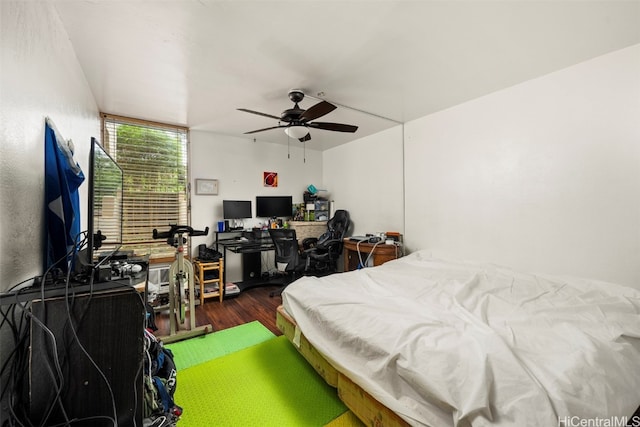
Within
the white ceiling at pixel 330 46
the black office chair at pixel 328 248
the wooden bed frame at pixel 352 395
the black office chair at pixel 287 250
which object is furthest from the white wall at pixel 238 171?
the wooden bed frame at pixel 352 395

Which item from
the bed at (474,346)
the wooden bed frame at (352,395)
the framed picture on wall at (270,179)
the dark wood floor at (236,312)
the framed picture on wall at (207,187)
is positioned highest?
the framed picture on wall at (270,179)

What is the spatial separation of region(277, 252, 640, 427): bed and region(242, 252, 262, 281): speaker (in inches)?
91.7

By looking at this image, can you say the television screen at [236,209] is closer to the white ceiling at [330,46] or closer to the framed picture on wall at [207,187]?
the framed picture on wall at [207,187]

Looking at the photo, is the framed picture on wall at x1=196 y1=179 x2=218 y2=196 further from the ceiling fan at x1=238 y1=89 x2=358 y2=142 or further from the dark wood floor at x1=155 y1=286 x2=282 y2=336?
the ceiling fan at x1=238 y1=89 x2=358 y2=142

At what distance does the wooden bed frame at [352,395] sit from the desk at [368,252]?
1924 mm

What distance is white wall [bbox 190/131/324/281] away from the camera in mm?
4109

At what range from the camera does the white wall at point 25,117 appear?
990 millimetres

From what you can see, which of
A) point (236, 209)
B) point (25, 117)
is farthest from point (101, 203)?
point (236, 209)

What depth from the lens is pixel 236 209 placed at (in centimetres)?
433

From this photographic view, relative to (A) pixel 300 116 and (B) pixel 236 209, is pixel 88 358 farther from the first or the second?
(B) pixel 236 209

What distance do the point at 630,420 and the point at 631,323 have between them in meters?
0.71

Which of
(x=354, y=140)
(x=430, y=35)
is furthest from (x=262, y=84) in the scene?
(x=354, y=140)

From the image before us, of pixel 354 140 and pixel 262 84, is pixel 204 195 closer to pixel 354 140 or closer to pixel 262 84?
pixel 262 84

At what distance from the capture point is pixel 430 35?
6.02 ft
